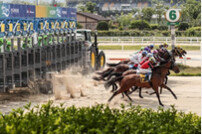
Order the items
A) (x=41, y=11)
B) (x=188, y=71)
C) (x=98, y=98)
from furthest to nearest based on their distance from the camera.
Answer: (x=188, y=71) < (x=41, y=11) < (x=98, y=98)

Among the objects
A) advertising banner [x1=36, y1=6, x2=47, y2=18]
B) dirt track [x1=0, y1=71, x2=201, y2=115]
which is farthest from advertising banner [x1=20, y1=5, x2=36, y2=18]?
dirt track [x1=0, y1=71, x2=201, y2=115]

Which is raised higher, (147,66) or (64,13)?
(64,13)

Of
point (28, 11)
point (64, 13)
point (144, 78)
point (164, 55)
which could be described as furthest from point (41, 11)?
point (144, 78)

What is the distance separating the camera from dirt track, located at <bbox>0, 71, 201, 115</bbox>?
11.7 meters

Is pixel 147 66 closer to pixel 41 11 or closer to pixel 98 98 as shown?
pixel 98 98

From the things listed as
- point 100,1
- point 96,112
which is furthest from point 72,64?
point 100,1

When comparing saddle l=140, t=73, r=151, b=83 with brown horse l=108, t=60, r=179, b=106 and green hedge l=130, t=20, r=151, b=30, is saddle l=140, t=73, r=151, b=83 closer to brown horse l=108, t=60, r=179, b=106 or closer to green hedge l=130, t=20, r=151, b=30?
brown horse l=108, t=60, r=179, b=106

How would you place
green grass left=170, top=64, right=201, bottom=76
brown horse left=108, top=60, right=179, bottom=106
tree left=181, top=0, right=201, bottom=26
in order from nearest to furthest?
brown horse left=108, top=60, right=179, bottom=106, green grass left=170, top=64, right=201, bottom=76, tree left=181, top=0, right=201, bottom=26

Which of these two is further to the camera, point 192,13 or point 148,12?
point 148,12

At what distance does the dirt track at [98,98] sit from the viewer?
1174 cm

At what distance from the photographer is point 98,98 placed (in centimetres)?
1305

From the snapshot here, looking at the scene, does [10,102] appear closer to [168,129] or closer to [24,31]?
[24,31]

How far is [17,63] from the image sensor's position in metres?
11.3

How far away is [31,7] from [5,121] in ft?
34.2
